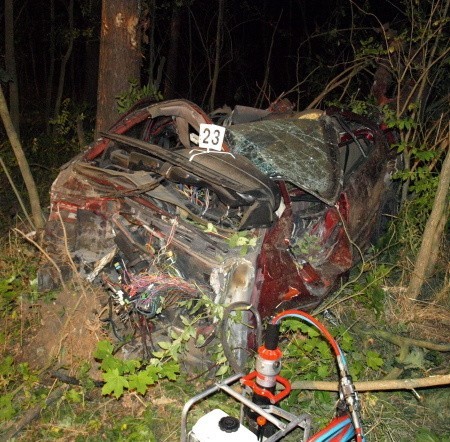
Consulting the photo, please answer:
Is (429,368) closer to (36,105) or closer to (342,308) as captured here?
(342,308)

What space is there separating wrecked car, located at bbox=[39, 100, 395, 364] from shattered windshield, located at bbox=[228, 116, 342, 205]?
0.01m

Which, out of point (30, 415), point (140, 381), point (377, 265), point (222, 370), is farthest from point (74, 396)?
point (377, 265)

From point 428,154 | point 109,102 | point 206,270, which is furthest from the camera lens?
point 109,102

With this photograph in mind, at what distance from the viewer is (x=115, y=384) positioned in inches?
119

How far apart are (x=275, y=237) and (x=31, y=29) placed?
47.5 feet

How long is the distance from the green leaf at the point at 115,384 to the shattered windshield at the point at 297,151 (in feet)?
6.13

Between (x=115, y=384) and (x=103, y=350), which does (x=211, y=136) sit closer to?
(x=103, y=350)

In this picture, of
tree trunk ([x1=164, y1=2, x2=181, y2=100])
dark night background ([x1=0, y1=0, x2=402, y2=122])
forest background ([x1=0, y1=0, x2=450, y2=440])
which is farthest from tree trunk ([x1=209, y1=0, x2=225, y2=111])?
tree trunk ([x1=164, y1=2, x2=181, y2=100])

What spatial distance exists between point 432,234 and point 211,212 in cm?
208

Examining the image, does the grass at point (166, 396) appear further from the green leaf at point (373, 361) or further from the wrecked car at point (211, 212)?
the wrecked car at point (211, 212)

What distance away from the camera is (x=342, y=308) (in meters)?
4.47

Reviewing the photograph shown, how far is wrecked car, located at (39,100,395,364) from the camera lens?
11.1 feet

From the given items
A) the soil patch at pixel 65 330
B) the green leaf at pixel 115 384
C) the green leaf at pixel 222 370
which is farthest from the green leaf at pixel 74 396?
the green leaf at pixel 222 370

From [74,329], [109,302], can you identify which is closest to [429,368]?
[109,302]
